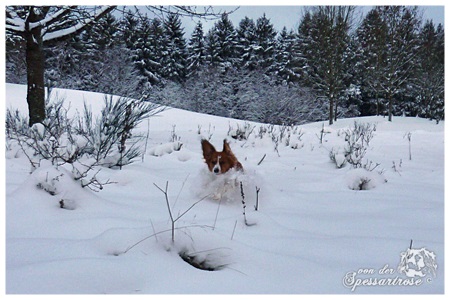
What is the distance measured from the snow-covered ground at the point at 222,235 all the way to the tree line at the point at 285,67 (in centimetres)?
1752

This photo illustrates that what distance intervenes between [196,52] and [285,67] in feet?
31.2

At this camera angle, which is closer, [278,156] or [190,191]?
[190,191]

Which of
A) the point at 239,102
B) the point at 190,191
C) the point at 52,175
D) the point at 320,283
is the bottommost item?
the point at 320,283

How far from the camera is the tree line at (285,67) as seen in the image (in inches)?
896

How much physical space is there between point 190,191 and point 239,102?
27.8 m

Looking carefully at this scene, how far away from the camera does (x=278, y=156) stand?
5371mm

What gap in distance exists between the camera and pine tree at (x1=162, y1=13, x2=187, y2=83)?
3092cm

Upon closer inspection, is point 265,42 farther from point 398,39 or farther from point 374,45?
point 398,39

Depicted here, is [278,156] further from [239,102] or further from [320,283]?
[239,102]

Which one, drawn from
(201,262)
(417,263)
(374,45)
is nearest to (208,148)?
(201,262)

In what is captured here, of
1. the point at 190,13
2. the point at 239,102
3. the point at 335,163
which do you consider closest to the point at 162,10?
the point at 190,13

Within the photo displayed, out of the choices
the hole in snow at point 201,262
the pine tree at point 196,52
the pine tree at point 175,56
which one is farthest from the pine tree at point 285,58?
the hole in snow at point 201,262

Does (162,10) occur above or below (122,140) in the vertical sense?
above

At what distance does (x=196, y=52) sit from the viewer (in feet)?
107
